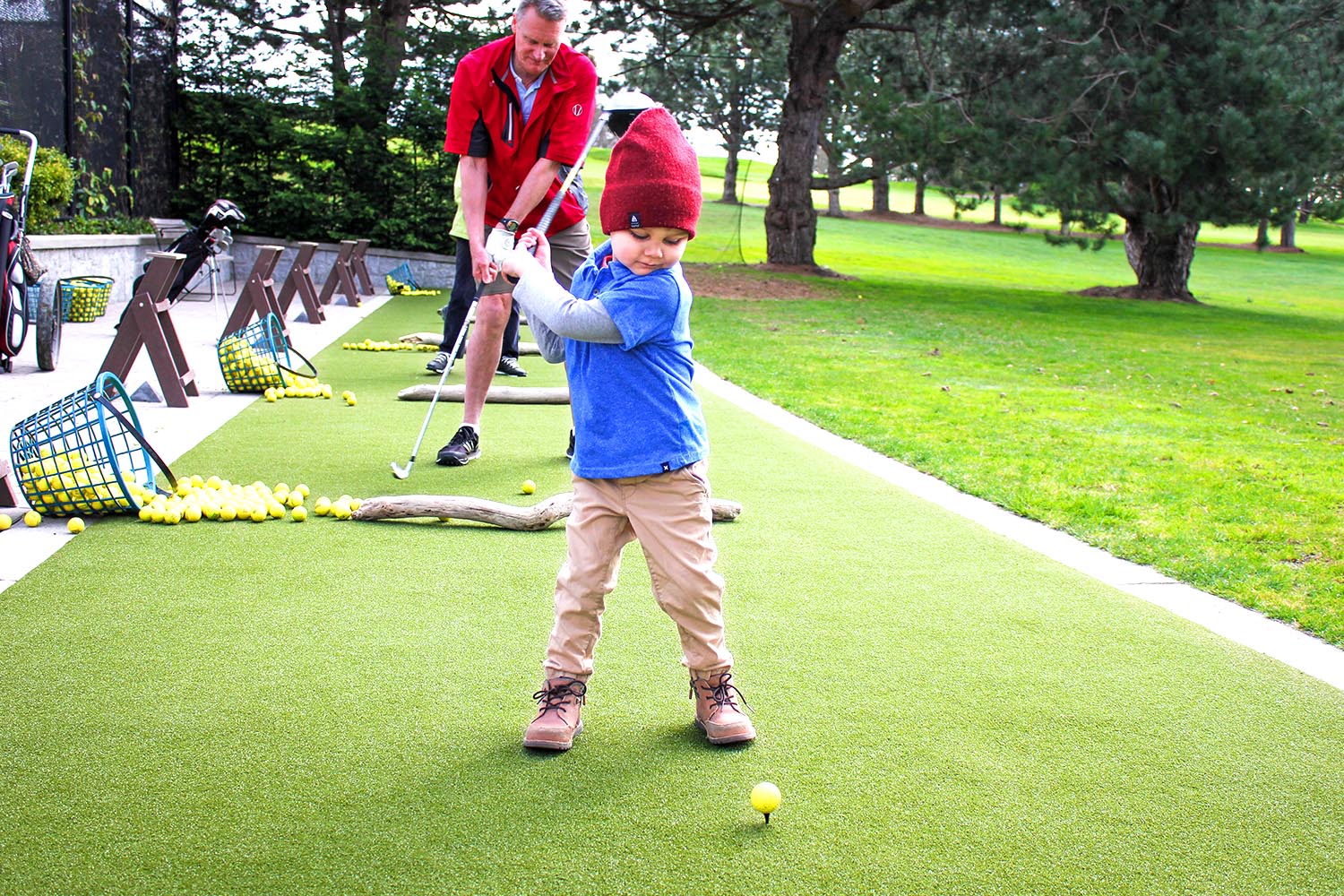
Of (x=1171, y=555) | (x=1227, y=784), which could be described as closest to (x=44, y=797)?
(x=1227, y=784)

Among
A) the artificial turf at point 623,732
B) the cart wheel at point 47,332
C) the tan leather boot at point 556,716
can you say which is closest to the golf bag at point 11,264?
the cart wheel at point 47,332

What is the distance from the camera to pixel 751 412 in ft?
25.5

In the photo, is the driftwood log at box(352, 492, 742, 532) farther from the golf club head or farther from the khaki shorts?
the khaki shorts

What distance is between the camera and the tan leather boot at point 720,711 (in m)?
2.70

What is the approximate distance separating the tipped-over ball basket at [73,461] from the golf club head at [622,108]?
6.79ft

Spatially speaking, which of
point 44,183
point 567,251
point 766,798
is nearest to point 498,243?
point 766,798

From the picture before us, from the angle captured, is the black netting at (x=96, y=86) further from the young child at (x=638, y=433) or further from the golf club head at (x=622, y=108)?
the young child at (x=638, y=433)

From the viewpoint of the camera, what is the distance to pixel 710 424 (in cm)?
714

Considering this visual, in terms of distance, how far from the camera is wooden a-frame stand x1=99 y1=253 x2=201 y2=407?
21.6 feet

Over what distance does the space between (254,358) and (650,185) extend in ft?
17.7

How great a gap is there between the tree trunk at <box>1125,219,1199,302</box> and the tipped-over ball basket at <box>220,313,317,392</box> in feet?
60.9

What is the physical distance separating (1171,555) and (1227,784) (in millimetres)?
2125

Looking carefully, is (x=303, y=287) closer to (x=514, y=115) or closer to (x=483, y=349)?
(x=483, y=349)

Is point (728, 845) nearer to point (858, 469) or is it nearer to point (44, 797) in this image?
point (44, 797)
